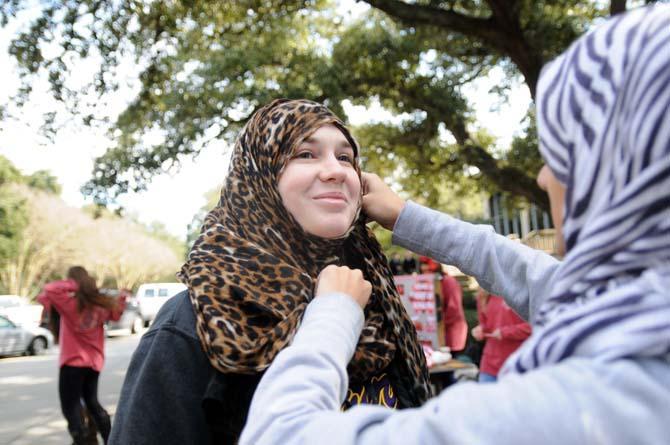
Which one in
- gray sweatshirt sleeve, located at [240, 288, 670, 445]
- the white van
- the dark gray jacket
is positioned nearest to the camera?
gray sweatshirt sleeve, located at [240, 288, 670, 445]

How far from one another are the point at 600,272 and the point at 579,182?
0.12m

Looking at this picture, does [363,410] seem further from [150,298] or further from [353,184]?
[150,298]

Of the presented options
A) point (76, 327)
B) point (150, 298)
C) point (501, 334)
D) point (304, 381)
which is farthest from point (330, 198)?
point (150, 298)

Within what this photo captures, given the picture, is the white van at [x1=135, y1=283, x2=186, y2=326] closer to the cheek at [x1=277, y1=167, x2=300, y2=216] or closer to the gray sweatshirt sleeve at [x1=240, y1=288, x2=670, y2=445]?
the cheek at [x1=277, y1=167, x2=300, y2=216]

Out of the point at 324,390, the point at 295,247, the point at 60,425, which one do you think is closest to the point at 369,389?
the point at 295,247

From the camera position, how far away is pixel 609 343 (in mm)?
669

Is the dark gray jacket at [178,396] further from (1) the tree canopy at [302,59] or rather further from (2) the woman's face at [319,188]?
(1) the tree canopy at [302,59]

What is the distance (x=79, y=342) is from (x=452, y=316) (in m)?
3.73

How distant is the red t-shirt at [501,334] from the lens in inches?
186

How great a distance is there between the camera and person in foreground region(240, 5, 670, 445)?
646 mm

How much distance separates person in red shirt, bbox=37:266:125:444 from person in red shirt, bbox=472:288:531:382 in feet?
11.4

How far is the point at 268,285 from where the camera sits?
1.37m

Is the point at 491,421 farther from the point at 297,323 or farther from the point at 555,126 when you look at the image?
the point at 297,323

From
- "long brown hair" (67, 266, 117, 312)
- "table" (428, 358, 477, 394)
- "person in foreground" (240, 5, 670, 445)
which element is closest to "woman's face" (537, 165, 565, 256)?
"person in foreground" (240, 5, 670, 445)
